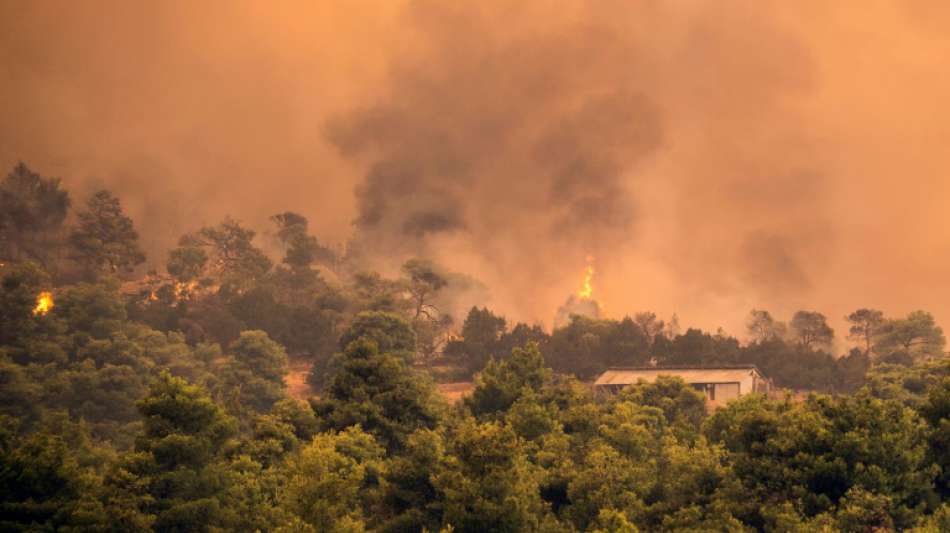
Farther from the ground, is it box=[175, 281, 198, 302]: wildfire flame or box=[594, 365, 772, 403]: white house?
box=[175, 281, 198, 302]: wildfire flame

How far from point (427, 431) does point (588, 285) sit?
115 metres

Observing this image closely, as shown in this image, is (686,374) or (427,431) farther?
(686,374)

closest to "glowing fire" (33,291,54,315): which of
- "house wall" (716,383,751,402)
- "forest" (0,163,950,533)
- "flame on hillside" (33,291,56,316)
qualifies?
"flame on hillside" (33,291,56,316)

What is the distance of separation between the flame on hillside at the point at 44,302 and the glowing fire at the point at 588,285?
79520mm

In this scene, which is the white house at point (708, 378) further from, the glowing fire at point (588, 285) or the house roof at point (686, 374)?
the glowing fire at point (588, 285)

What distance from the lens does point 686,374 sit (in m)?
120

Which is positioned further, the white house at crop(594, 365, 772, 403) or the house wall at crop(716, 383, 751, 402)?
the white house at crop(594, 365, 772, 403)

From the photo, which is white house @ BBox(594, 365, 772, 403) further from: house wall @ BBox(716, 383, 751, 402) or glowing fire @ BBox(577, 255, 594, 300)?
glowing fire @ BBox(577, 255, 594, 300)

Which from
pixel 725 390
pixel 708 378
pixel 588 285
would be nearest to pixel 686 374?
pixel 708 378

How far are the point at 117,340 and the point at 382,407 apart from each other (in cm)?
4875

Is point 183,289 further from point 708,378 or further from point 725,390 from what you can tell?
point 725,390

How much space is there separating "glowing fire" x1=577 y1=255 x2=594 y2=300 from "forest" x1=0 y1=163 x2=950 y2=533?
37.0 metres

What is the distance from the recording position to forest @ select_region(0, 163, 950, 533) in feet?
187

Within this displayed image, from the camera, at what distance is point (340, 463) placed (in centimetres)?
6481
